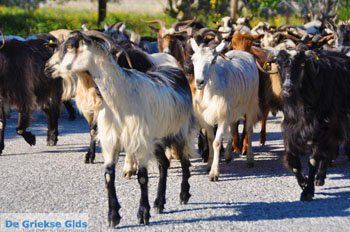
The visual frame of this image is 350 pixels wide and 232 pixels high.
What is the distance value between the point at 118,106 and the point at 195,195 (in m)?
1.80

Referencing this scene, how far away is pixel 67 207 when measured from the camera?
6.07m

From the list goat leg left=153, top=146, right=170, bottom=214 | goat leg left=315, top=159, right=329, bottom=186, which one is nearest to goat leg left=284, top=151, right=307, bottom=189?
goat leg left=315, top=159, right=329, bottom=186

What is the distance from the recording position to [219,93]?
753 centimetres

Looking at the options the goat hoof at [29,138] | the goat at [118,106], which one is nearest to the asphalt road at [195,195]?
the goat hoof at [29,138]

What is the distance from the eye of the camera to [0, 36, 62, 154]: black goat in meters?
8.91

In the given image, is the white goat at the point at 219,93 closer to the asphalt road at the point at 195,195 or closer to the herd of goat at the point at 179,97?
the herd of goat at the point at 179,97

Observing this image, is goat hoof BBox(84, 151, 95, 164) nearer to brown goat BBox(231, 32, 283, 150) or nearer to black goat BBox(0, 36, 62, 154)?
black goat BBox(0, 36, 62, 154)

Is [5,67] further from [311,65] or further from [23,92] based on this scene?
[311,65]

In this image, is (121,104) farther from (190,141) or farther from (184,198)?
(184,198)

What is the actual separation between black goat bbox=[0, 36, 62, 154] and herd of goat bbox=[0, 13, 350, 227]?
0.05ft

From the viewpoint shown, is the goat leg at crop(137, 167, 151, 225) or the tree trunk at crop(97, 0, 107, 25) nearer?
the goat leg at crop(137, 167, 151, 225)

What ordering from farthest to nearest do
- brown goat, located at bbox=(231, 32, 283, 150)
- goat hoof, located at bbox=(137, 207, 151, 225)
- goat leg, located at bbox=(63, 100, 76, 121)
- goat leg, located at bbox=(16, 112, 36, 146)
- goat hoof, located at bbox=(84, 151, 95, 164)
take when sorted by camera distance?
goat leg, located at bbox=(63, 100, 76, 121) < brown goat, located at bbox=(231, 32, 283, 150) < goat leg, located at bbox=(16, 112, 36, 146) < goat hoof, located at bbox=(84, 151, 95, 164) < goat hoof, located at bbox=(137, 207, 151, 225)

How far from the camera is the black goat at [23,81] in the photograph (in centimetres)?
891

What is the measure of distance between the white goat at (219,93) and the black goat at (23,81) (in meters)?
3.09
